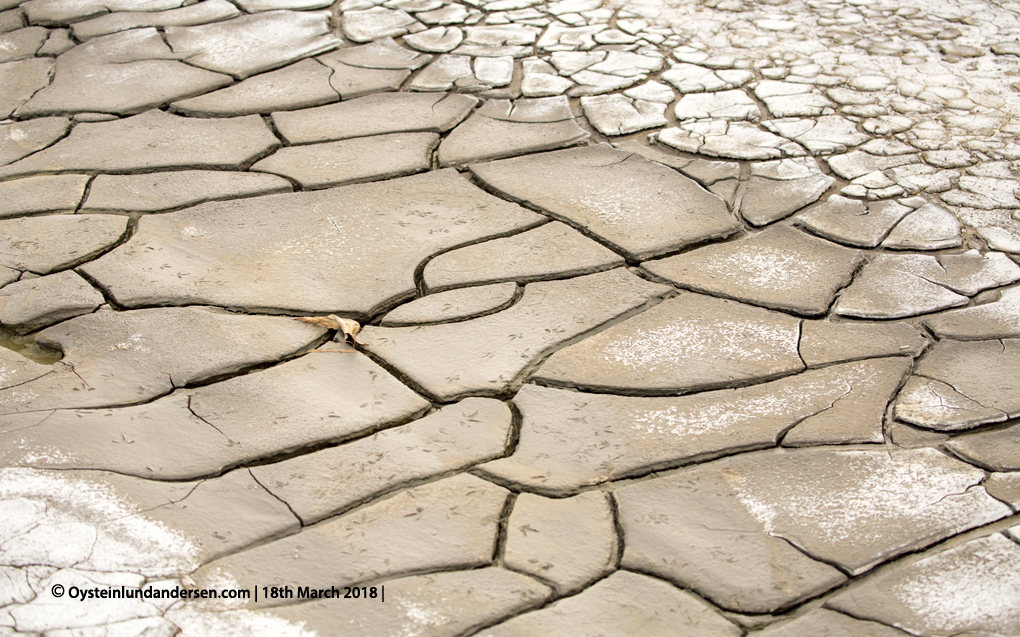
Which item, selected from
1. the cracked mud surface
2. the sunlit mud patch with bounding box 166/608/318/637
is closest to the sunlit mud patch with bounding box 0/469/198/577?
the cracked mud surface

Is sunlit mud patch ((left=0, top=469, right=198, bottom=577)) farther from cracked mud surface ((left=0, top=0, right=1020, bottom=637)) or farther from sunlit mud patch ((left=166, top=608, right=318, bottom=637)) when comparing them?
sunlit mud patch ((left=166, top=608, right=318, bottom=637))

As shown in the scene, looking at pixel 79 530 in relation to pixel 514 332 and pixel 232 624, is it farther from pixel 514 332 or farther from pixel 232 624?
pixel 514 332

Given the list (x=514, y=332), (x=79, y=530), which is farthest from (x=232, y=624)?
(x=514, y=332)

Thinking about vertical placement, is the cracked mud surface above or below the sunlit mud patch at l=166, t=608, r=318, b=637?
above

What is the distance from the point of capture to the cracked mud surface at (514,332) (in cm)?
172

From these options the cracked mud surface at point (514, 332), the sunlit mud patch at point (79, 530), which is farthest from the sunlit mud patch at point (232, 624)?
the sunlit mud patch at point (79, 530)

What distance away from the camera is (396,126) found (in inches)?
129

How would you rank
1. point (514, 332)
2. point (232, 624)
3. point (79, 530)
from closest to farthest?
point (232, 624)
point (79, 530)
point (514, 332)

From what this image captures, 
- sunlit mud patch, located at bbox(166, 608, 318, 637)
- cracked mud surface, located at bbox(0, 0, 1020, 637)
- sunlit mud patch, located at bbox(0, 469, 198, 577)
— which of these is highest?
cracked mud surface, located at bbox(0, 0, 1020, 637)

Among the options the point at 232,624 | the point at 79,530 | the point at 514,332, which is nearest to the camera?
the point at 232,624

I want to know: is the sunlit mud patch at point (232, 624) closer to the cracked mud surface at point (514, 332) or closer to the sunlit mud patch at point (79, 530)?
the cracked mud surface at point (514, 332)

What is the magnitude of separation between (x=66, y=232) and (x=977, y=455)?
262cm

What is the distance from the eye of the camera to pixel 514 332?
7.69 ft

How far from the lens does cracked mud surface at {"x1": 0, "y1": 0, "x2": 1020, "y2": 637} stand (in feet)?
5.64
